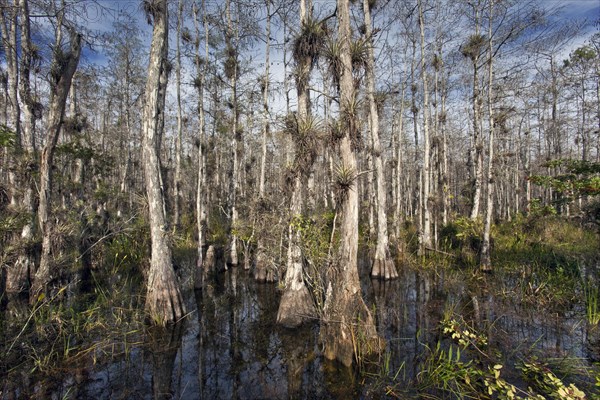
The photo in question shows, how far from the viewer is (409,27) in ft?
50.9

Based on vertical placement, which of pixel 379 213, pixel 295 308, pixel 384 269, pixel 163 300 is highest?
pixel 379 213

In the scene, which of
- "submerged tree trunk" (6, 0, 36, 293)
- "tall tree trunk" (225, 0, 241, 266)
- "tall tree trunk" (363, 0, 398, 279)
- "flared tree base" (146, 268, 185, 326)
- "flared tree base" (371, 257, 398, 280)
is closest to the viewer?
"flared tree base" (146, 268, 185, 326)

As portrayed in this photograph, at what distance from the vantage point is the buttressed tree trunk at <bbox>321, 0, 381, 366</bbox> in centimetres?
528

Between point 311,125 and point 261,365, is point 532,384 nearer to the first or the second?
point 261,365

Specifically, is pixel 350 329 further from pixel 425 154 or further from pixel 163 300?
pixel 425 154

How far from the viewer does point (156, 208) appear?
760 cm

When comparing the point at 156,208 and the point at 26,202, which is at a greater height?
the point at 26,202

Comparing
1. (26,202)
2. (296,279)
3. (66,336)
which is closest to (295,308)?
(296,279)

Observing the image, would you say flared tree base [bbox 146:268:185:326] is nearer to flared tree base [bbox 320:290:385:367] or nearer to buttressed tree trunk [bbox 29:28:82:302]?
buttressed tree trunk [bbox 29:28:82:302]

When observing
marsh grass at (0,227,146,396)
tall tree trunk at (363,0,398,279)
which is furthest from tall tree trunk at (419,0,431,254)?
marsh grass at (0,227,146,396)

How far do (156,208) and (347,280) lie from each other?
16.9ft

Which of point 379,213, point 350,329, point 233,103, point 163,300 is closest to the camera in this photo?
point 350,329

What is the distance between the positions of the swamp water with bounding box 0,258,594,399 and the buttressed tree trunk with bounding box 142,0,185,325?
606mm

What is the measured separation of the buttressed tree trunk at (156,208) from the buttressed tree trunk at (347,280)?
4.00 metres
